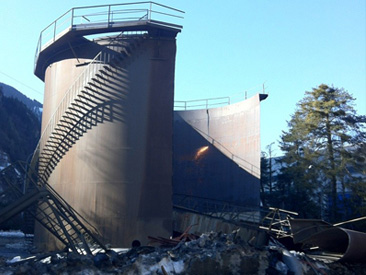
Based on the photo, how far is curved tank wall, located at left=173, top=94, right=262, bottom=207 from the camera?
29266mm

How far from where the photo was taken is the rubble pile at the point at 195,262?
36.3 feet

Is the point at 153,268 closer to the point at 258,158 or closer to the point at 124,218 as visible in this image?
the point at 124,218

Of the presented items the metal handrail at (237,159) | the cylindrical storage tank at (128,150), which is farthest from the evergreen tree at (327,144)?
the cylindrical storage tank at (128,150)

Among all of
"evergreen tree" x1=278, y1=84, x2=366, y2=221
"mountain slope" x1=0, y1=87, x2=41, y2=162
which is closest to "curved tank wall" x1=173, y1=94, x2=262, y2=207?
"evergreen tree" x1=278, y1=84, x2=366, y2=221

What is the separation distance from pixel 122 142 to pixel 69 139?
325cm

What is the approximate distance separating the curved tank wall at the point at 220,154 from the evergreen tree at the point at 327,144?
5050 millimetres

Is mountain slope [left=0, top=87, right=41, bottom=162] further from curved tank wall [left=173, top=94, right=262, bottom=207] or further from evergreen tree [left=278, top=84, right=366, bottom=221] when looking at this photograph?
evergreen tree [left=278, top=84, right=366, bottom=221]

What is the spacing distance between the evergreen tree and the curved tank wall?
16.6 feet

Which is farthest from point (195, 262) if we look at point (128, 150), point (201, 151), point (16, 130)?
point (16, 130)

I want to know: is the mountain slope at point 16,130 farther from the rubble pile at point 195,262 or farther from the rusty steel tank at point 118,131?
the rubble pile at point 195,262

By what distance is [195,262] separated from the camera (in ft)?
38.2

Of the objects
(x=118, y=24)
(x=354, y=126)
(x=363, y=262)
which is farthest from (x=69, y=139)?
(x=354, y=126)

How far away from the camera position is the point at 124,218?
19.8 m

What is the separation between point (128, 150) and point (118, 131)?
1011 mm
